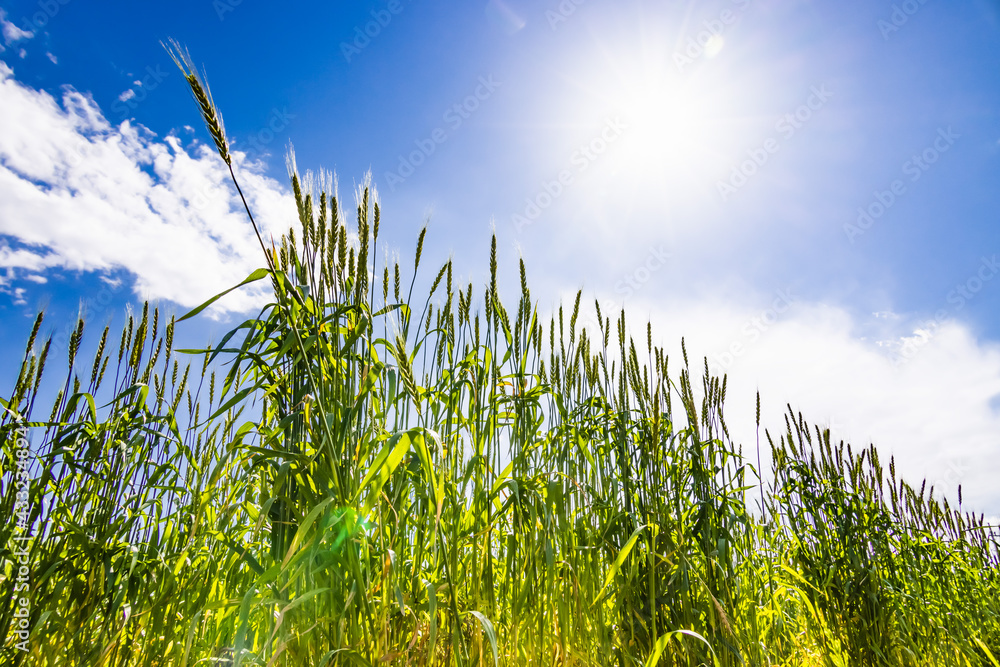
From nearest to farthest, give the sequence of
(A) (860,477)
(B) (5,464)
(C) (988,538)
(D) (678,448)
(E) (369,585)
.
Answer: (E) (369,585), (B) (5,464), (D) (678,448), (A) (860,477), (C) (988,538)

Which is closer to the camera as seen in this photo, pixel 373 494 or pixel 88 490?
pixel 373 494

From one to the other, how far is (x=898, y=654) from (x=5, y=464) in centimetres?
283

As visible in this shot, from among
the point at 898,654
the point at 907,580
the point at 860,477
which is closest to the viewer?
the point at 898,654

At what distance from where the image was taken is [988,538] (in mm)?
2572

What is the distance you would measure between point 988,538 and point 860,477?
98 centimetres

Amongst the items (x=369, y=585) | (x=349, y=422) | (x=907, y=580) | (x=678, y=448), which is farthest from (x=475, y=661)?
(x=907, y=580)

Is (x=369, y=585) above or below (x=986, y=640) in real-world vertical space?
above

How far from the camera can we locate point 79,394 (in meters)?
1.25

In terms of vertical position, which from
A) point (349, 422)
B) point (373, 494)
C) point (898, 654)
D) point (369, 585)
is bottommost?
point (898, 654)

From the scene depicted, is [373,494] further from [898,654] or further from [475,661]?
[898,654]

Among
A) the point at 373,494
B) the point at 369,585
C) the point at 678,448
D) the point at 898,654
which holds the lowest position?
the point at 898,654

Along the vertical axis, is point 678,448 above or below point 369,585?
above

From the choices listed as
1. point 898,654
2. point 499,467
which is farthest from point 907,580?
point 499,467

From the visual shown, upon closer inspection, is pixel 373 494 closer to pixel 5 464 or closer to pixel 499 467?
pixel 499 467
